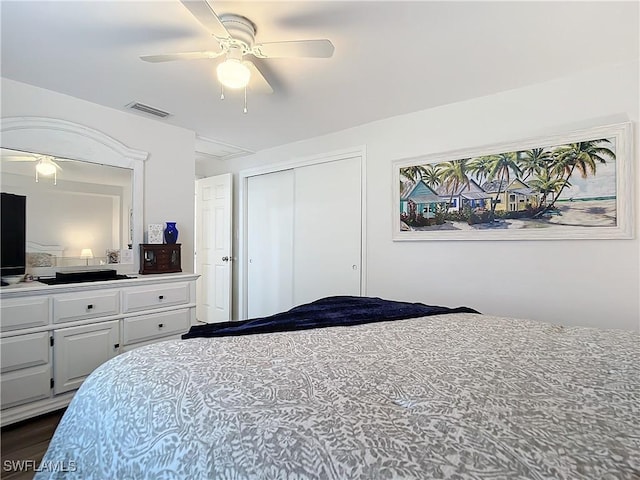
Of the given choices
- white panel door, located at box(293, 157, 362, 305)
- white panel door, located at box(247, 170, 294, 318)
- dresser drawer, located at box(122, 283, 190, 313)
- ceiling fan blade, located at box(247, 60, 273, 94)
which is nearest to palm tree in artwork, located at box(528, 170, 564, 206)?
white panel door, located at box(293, 157, 362, 305)

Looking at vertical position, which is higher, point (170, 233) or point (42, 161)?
point (42, 161)

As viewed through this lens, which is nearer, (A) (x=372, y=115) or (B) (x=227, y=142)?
(A) (x=372, y=115)

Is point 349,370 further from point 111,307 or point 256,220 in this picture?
Result: point 256,220

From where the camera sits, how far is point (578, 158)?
90.2 inches

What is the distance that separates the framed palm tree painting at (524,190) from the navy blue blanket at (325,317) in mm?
982

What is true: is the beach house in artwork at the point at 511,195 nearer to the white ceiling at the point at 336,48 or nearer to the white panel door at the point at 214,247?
the white ceiling at the point at 336,48

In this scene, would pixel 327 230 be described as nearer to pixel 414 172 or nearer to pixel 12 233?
pixel 414 172

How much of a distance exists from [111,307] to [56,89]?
1723 millimetres

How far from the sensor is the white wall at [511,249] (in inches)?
86.7

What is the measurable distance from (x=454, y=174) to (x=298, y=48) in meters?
1.71

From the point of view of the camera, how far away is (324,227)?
12.2 ft

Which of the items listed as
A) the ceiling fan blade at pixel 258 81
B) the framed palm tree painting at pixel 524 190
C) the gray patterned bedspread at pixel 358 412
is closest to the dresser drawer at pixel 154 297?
the gray patterned bedspread at pixel 358 412

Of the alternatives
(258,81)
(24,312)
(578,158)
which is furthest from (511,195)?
(24,312)

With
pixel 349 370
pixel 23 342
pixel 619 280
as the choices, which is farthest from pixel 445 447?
pixel 23 342
